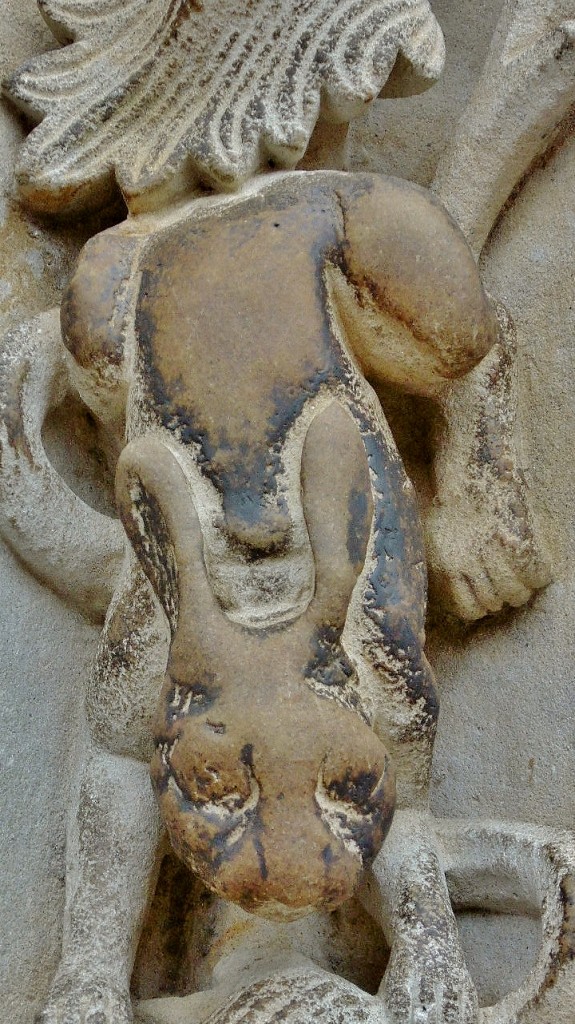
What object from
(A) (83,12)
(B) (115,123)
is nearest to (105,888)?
(B) (115,123)

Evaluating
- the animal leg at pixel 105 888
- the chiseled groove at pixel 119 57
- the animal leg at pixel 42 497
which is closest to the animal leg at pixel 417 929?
the animal leg at pixel 105 888

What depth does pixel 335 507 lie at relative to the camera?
87 centimetres

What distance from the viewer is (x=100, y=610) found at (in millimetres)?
1112

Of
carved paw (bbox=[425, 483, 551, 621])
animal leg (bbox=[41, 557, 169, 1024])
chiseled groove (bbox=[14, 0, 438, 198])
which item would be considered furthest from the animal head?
chiseled groove (bbox=[14, 0, 438, 198])

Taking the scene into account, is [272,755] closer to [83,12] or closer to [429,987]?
[429,987]

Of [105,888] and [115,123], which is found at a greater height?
[115,123]

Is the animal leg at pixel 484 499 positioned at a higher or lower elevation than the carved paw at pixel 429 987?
higher

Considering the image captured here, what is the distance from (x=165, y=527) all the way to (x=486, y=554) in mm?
315

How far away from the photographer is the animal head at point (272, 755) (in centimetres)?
79

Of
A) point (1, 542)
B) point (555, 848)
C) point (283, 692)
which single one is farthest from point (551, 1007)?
point (1, 542)

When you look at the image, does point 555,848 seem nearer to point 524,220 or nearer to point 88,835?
point 88,835

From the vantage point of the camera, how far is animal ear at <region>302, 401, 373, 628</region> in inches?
33.4

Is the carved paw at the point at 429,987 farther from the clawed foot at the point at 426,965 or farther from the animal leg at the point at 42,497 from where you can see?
the animal leg at the point at 42,497

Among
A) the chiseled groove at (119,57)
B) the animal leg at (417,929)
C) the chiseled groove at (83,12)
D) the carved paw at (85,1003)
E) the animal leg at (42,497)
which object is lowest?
the animal leg at (417,929)
